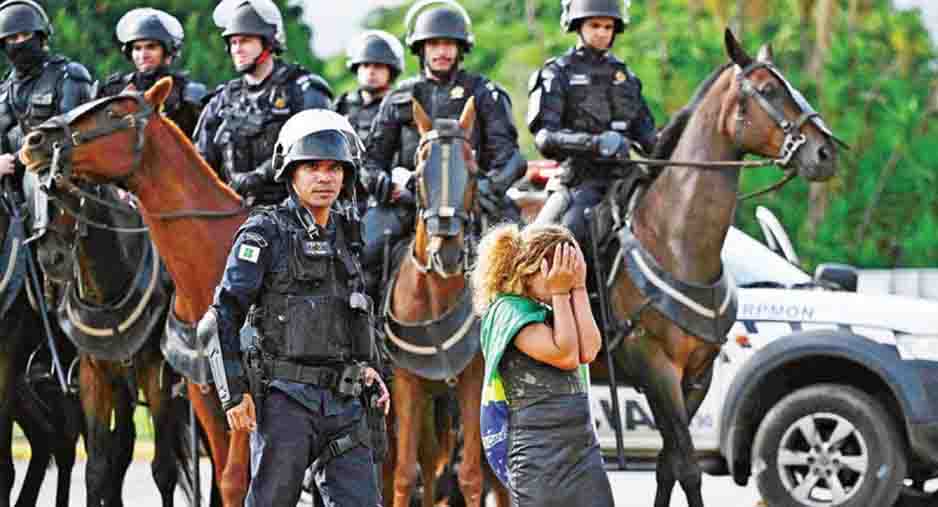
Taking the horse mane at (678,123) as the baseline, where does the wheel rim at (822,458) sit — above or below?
below

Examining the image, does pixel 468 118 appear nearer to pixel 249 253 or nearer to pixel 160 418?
pixel 160 418

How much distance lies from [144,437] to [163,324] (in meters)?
10.1

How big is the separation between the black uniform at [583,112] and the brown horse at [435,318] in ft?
2.76

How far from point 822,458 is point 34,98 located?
17.9ft

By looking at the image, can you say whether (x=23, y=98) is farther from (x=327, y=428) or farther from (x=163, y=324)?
(x=327, y=428)

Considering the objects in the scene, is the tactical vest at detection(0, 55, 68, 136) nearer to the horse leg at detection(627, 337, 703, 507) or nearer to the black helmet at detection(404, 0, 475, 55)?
the black helmet at detection(404, 0, 475, 55)

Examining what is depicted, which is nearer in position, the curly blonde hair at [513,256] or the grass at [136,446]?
the curly blonde hair at [513,256]

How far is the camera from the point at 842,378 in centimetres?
1462

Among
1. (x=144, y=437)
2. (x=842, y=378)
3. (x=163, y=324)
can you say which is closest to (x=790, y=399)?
(x=842, y=378)

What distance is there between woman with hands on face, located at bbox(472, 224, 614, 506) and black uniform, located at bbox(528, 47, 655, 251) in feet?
Answer: 16.1

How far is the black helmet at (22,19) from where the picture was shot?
542 inches

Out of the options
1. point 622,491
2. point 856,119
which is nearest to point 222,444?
point 622,491

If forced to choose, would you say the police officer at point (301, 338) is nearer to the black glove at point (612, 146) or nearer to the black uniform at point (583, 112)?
the black glove at point (612, 146)

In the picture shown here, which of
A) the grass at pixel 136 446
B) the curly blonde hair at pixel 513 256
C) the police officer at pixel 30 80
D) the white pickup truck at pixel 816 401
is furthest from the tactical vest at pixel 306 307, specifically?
the grass at pixel 136 446
